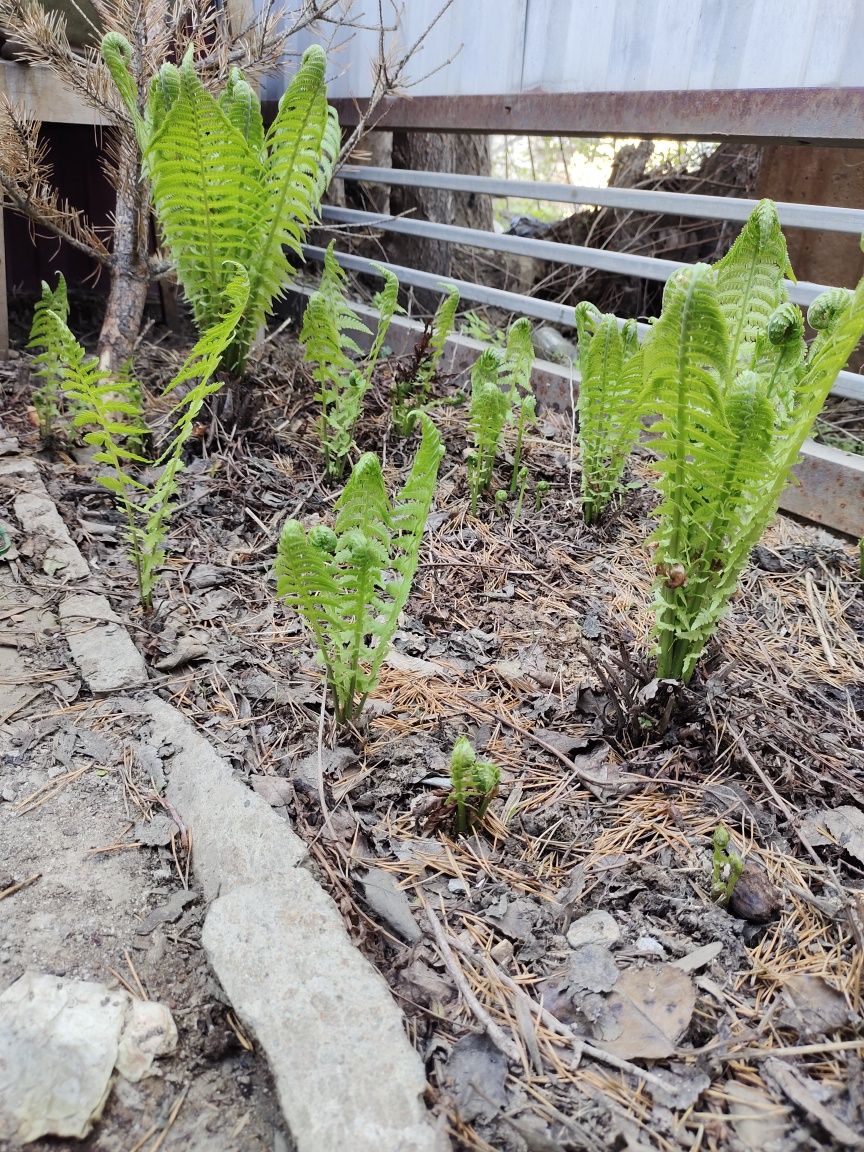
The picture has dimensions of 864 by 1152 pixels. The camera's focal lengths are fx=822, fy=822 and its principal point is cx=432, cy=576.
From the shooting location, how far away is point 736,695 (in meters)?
1.91

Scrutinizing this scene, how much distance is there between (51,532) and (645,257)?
267cm

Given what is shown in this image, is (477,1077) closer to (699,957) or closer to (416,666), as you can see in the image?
(699,957)

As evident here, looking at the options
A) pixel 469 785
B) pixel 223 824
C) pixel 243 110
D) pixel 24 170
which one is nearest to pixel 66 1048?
pixel 223 824

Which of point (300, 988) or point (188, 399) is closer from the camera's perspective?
point (300, 988)

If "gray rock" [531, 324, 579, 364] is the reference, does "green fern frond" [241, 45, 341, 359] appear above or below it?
above

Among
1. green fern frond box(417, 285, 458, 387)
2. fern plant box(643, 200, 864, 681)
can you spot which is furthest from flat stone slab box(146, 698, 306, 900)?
green fern frond box(417, 285, 458, 387)

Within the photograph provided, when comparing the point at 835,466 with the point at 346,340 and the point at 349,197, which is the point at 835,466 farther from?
the point at 349,197

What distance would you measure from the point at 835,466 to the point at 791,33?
1.49m

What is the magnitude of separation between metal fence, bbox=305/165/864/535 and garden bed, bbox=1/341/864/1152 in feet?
0.80

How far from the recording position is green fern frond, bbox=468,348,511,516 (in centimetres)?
→ 257

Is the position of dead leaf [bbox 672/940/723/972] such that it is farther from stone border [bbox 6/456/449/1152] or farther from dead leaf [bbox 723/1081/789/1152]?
stone border [bbox 6/456/449/1152]

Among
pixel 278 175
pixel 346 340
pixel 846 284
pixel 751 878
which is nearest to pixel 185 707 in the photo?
pixel 751 878

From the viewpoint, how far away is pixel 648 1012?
1.23 m

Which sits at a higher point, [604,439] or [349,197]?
[349,197]
